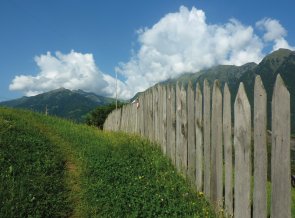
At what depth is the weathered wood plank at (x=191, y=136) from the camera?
21.7 ft


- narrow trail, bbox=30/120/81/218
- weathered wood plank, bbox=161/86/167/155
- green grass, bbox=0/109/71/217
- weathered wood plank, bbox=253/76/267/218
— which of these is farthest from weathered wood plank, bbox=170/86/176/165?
weathered wood plank, bbox=253/76/267/218

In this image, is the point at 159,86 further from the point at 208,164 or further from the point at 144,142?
the point at 208,164

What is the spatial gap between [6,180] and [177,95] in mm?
Answer: 3461

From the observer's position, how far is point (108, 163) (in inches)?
303

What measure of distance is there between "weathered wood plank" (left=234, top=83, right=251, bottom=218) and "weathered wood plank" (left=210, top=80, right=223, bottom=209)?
580 mm

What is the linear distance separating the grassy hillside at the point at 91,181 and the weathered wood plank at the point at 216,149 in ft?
0.81

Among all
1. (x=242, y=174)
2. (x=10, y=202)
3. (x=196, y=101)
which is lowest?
(x=10, y=202)

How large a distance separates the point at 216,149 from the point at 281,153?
1.71 m

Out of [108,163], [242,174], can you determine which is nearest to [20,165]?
[108,163]

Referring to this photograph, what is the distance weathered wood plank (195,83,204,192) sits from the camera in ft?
20.6

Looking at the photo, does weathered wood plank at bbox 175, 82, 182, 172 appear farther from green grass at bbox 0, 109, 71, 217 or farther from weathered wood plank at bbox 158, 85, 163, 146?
green grass at bbox 0, 109, 71, 217

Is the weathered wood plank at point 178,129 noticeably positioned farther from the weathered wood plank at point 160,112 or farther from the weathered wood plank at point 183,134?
the weathered wood plank at point 160,112

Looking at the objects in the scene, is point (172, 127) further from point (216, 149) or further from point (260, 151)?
point (260, 151)

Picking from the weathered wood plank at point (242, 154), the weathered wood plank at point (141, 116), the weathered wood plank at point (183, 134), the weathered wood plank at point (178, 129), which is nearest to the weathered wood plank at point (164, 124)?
the weathered wood plank at point (178, 129)
